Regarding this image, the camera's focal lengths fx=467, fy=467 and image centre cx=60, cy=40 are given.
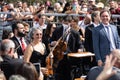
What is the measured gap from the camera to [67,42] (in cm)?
1096

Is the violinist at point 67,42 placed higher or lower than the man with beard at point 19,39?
lower

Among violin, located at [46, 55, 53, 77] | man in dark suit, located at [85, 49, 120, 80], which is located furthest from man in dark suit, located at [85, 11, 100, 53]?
man in dark suit, located at [85, 49, 120, 80]

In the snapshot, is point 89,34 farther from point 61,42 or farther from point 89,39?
point 61,42

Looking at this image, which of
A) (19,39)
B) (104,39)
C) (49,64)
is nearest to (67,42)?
(49,64)

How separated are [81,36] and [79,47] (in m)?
0.91

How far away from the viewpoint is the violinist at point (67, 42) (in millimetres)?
10977

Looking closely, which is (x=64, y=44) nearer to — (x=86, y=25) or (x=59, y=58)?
(x=59, y=58)

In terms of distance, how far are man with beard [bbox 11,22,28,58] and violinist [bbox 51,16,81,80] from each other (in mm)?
1236

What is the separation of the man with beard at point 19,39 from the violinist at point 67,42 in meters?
1.24

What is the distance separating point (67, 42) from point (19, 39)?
1631 millimetres

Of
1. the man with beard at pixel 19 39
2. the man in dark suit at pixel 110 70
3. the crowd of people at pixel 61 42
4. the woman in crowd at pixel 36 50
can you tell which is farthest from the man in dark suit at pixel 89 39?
the man in dark suit at pixel 110 70

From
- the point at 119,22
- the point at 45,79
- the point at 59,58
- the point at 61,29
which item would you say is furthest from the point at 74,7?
the point at 45,79

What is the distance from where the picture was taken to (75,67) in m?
11.3

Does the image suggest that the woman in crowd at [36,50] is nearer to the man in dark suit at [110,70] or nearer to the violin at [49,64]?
the violin at [49,64]
